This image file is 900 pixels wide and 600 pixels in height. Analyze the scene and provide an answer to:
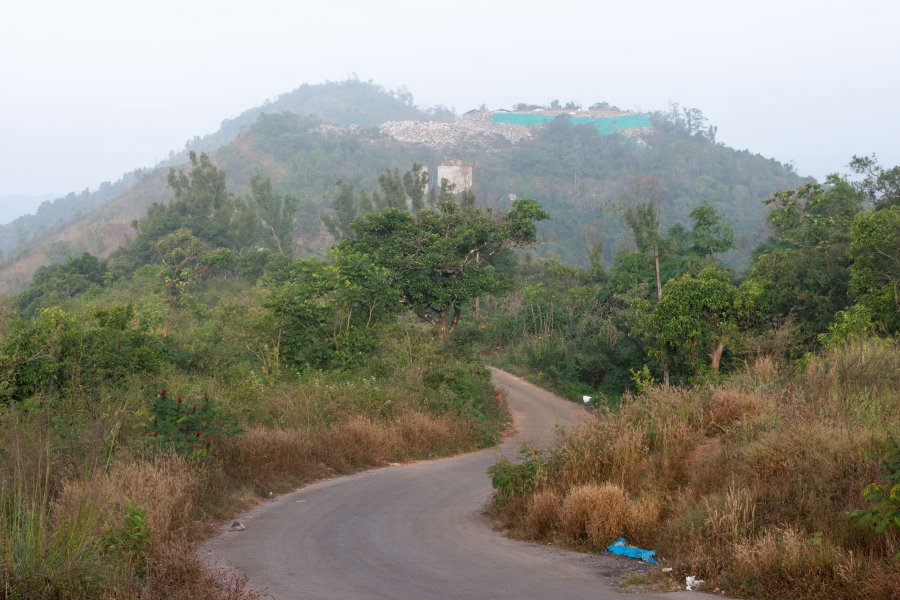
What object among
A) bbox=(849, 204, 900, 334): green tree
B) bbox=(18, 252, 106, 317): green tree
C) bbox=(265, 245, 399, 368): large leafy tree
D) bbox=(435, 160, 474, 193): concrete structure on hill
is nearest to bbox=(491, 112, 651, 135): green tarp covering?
bbox=(435, 160, 474, 193): concrete structure on hill

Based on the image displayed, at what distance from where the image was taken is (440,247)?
30766mm

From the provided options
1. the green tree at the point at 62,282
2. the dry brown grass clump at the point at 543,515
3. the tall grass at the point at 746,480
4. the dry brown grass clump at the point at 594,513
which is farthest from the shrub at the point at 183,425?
the green tree at the point at 62,282

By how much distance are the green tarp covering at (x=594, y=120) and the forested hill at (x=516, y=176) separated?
768 centimetres

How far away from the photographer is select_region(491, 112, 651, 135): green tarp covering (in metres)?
162

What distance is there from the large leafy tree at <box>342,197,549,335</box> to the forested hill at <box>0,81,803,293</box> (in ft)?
169

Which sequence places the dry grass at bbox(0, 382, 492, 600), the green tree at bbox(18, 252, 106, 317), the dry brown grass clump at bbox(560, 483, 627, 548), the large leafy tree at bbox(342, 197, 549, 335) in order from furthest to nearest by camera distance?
the green tree at bbox(18, 252, 106, 317), the large leafy tree at bbox(342, 197, 549, 335), the dry brown grass clump at bbox(560, 483, 627, 548), the dry grass at bbox(0, 382, 492, 600)

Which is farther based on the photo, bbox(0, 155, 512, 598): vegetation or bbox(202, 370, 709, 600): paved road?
bbox(202, 370, 709, 600): paved road

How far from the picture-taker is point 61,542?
543cm

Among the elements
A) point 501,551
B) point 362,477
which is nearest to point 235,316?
point 362,477

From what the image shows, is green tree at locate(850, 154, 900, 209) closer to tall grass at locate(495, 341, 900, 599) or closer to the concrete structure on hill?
tall grass at locate(495, 341, 900, 599)

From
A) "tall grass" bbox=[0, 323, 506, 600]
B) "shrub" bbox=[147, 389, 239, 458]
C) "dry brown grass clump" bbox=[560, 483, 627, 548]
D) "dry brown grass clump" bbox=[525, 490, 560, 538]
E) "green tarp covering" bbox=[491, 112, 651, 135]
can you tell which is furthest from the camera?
"green tarp covering" bbox=[491, 112, 651, 135]

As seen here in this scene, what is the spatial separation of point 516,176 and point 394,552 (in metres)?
119

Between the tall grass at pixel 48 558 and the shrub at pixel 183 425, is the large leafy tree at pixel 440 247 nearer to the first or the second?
the shrub at pixel 183 425

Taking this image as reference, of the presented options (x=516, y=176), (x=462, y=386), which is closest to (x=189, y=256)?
(x=462, y=386)
